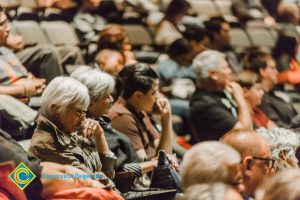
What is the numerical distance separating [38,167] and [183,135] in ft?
5.96

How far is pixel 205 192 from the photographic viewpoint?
6.62 feet

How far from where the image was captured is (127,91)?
3.46 m

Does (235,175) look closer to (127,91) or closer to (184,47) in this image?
(127,91)

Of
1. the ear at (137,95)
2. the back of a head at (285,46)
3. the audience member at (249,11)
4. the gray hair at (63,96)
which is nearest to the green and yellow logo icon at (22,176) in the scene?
the gray hair at (63,96)

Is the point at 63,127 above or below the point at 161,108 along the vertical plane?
above

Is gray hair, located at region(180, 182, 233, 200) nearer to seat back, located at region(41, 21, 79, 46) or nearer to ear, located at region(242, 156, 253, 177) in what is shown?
ear, located at region(242, 156, 253, 177)

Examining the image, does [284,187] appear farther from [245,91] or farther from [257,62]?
[257,62]

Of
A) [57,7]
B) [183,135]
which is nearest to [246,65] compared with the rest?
[183,135]

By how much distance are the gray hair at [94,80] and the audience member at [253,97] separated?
1.59 metres

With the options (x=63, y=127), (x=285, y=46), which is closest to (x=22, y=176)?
(x=63, y=127)

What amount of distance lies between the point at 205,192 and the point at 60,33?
8.81 feet

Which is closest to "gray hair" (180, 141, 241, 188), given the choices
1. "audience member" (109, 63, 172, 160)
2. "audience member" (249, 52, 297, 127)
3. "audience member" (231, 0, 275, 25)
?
"audience member" (109, 63, 172, 160)

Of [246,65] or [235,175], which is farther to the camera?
[246,65]

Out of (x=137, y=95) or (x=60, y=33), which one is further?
(x=60, y=33)
